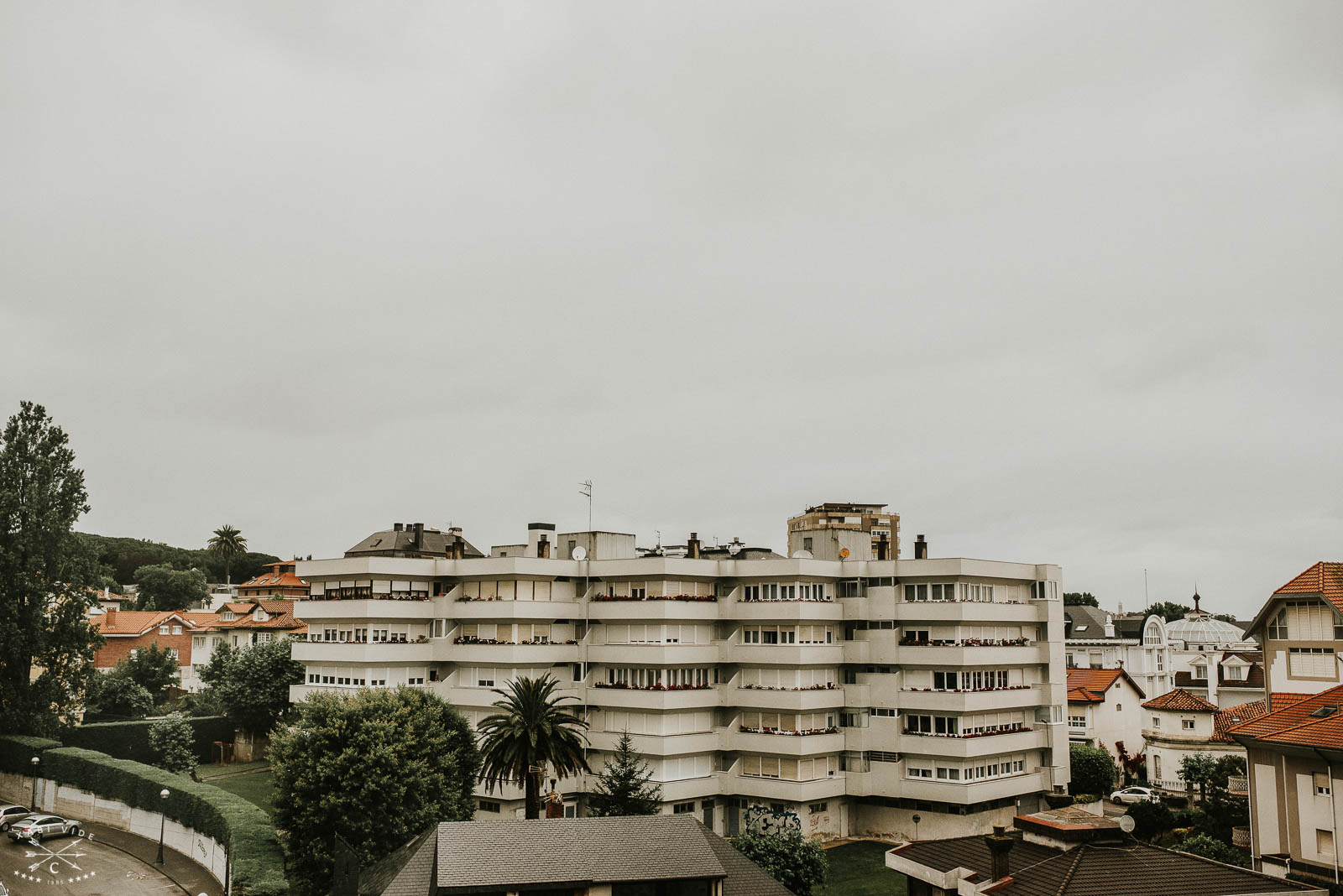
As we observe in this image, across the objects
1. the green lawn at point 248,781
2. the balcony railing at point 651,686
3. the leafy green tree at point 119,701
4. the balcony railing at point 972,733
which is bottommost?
the green lawn at point 248,781

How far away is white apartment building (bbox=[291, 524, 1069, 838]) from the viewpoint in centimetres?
6794

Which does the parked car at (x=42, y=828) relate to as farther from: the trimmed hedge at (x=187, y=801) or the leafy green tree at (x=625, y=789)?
the leafy green tree at (x=625, y=789)

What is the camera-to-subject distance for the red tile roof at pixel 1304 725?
146 feet

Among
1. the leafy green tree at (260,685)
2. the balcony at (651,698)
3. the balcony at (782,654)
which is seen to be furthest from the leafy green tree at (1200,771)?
the leafy green tree at (260,685)

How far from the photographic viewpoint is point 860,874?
200 feet

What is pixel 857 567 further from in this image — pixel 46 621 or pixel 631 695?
pixel 46 621

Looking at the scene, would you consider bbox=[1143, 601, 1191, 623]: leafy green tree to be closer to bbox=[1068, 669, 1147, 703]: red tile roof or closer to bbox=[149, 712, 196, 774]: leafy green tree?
bbox=[1068, 669, 1147, 703]: red tile roof

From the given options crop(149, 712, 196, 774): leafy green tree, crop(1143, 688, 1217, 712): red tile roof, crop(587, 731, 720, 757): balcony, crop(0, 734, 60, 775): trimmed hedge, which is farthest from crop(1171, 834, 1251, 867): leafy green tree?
crop(0, 734, 60, 775): trimmed hedge

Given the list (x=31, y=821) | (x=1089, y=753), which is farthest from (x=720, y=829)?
(x=31, y=821)

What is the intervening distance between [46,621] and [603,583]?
45.2m

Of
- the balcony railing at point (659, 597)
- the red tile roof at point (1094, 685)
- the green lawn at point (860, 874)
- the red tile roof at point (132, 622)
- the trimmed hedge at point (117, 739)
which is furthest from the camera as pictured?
the red tile roof at point (132, 622)

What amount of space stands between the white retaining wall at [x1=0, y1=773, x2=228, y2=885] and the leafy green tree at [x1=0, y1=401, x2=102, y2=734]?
18.5 feet

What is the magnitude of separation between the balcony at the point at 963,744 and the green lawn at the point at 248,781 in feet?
141

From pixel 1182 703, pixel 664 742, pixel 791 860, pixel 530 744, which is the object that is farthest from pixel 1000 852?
pixel 1182 703
